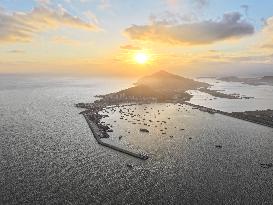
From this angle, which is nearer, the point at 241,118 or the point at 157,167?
the point at 157,167

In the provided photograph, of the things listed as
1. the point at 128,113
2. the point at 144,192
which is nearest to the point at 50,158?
the point at 144,192

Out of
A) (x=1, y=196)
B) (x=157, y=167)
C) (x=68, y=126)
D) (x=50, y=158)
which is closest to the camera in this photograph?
(x=1, y=196)

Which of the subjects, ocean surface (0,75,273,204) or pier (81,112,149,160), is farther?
pier (81,112,149,160)

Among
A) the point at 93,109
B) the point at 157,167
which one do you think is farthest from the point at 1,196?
the point at 93,109

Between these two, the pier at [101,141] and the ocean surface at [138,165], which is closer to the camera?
the ocean surface at [138,165]

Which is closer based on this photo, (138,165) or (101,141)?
(138,165)

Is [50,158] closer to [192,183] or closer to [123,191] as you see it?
[123,191]

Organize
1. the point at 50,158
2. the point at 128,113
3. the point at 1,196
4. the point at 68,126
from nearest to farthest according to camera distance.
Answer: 1. the point at 1,196
2. the point at 50,158
3. the point at 68,126
4. the point at 128,113

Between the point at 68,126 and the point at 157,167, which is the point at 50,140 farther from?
the point at 157,167

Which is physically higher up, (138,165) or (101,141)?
(138,165)
